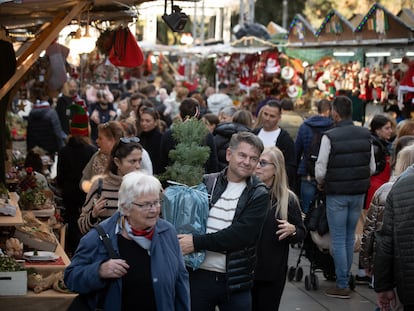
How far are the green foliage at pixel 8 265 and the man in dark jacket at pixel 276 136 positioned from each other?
4494mm

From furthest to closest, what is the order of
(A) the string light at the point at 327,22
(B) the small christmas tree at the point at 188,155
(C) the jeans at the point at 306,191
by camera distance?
(A) the string light at the point at 327,22 → (C) the jeans at the point at 306,191 → (B) the small christmas tree at the point at 188,155

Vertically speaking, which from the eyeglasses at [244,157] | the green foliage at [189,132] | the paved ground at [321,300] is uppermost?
the green foliage at [189,132]

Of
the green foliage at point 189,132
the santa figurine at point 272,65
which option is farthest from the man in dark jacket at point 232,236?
the santa figurine at point 272,65

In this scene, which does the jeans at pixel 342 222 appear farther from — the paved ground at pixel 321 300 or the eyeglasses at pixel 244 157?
the eyeglasses at pixel 244 157

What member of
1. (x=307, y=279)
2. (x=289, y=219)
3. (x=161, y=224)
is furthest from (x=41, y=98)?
(x=161, y=224)

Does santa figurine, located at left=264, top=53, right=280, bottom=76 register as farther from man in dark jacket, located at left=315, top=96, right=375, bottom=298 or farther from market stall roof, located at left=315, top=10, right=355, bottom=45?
man in dark jacket, located at left=315, top=96, right=375, bottom=298

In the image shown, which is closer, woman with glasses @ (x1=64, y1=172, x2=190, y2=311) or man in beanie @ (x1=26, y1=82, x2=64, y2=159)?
woman with glasses @ (x1=64, y1=172, x2=190, y2=311)

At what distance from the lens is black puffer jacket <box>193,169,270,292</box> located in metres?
5.97

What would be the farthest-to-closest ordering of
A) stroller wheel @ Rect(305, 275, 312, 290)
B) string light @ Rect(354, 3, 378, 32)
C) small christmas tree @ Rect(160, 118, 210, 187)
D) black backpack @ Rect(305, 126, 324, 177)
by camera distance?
string light @ Rect(354, 3, 378, 32) < black backpack @ Rect(305, 126, 324, 177) < stroller wheel @ Rect(305, 275, 312, 290) < small christmas tree @ Rect(160, 118, 210, 187)

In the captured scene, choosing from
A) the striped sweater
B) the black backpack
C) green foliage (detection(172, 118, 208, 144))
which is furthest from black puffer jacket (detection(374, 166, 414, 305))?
the black backpack

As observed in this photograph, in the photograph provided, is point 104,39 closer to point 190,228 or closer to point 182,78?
point 190,228

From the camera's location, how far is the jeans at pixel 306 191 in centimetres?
1279

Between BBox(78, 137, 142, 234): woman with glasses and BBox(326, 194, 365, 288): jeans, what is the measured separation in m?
3.30

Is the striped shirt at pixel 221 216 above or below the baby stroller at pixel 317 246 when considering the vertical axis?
above
